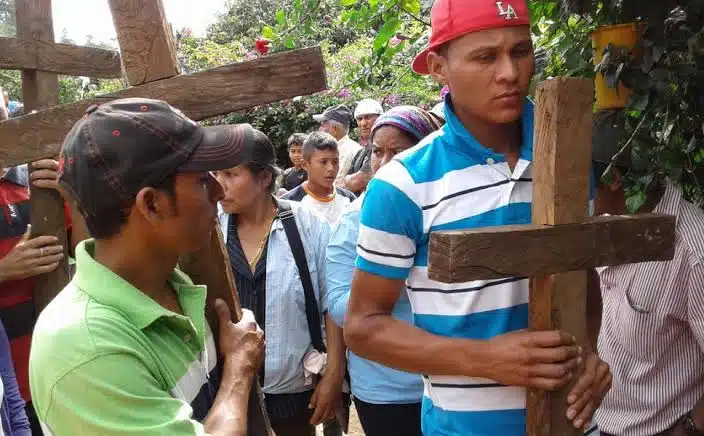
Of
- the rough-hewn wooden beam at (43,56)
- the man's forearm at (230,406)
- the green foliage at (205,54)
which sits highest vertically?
the green foliage at (205,54)

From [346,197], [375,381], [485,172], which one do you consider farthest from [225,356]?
[346,197]

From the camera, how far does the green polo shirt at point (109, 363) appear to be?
1498 millimetres

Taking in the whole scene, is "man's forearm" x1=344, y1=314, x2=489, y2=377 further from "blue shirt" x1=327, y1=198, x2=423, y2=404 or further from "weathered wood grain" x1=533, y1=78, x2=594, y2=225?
"blue shirt" x1=327, y1=198, x2=423, y2=404

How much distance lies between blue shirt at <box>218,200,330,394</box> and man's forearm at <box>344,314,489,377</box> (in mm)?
1550

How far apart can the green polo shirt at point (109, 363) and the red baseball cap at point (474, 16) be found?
37.8 inches

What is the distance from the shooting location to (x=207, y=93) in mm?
1992

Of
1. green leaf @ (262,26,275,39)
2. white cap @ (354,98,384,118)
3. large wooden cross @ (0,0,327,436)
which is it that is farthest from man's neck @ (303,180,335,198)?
large wooden cross @ (0,0,327,436)

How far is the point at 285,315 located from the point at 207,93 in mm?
1723

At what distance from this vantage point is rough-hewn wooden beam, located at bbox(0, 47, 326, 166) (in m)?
1.96

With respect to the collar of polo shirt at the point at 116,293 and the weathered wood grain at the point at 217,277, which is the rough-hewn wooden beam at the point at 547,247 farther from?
the weathered wood grain at the point at 217,277

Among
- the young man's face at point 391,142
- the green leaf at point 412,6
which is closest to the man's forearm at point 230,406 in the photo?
the young man's face at point 391,142

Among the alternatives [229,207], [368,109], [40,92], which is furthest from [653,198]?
[368,109]

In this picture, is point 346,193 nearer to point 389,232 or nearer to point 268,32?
point 268,32

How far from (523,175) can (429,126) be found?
4.50ft
